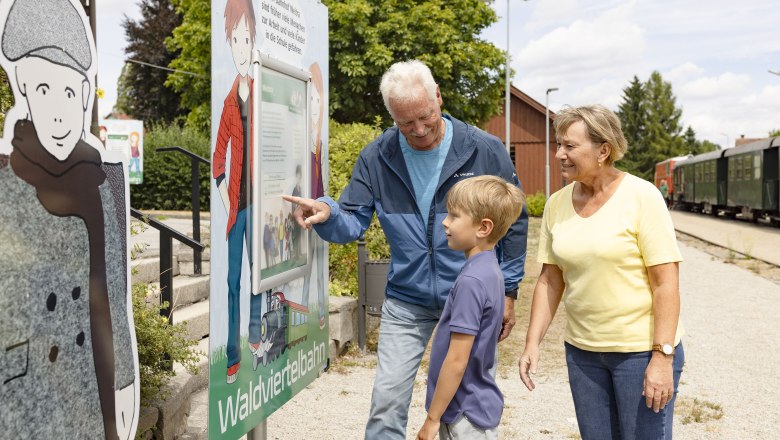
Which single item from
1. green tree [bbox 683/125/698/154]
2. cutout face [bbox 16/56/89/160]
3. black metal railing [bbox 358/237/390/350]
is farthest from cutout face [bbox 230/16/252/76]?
green tree [bbox 683/125/698/154]

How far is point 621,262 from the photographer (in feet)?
10.0

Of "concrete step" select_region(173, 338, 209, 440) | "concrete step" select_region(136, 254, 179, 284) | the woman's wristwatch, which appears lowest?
"concrete step" select_region(173, 338, 209, 440)

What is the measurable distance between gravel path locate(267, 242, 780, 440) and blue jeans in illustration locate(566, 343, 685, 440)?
215cm

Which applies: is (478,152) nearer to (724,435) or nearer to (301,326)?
(301,326)

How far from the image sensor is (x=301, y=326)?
3.70 m

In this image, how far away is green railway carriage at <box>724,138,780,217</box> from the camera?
1119 inches

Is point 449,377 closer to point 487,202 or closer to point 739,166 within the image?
point 487,202

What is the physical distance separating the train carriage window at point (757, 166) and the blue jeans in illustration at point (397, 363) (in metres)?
28.9

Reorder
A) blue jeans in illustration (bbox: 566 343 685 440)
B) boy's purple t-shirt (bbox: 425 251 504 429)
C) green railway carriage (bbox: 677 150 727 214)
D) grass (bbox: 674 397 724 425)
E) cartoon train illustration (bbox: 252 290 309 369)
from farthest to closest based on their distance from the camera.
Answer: green railway carriage (bbox: 677 150 727 214) → grass (bbox: 674 397 724 425) → cartoon train illustration (bbox: 252 290 309 369) → blue jeans in illustration (bbox: 566 343 685 440) → boy's purple t-shirt (bbox: 425 251 504 429)

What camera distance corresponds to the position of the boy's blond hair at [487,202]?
9.89ft

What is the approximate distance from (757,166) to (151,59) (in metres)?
24.1

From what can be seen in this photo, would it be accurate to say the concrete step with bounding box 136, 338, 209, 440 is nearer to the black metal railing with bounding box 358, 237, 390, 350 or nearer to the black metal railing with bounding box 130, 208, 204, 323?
the black metal railing with bounding box 130, 208, 204, 323

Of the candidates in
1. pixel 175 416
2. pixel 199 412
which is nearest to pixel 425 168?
pixel 175 416

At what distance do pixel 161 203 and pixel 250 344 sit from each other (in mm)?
21943
